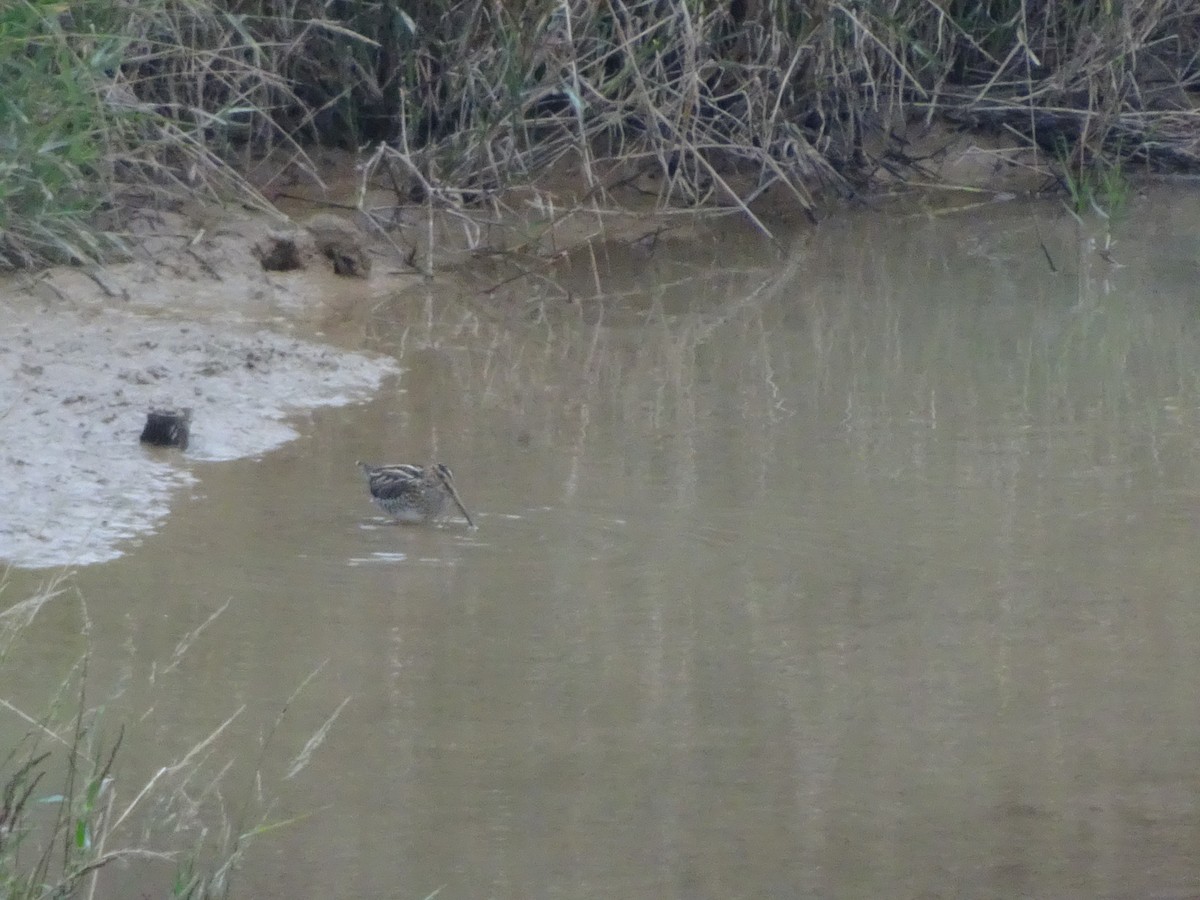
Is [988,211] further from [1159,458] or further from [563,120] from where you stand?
[1159,458]

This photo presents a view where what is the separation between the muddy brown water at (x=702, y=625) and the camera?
125 inches

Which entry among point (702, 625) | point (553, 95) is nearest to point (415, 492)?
point (702, 625)

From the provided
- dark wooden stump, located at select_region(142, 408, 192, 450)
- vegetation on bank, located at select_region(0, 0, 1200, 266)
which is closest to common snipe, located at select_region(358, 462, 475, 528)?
dark wooden stump, located at select_region(142, 408, 192, 450)

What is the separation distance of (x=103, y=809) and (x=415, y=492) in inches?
66.5

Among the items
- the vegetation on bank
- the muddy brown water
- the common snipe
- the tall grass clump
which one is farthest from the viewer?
the vegetation on bank

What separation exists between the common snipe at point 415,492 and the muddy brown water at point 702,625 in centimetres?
6

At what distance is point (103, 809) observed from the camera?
301 cm

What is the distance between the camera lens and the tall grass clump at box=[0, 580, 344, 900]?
257cm

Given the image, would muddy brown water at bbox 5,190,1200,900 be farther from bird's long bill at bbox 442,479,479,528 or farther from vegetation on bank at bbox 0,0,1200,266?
vegetation on bank at bbox 0,0,1200,266

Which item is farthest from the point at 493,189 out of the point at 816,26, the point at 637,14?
the point at 816,26

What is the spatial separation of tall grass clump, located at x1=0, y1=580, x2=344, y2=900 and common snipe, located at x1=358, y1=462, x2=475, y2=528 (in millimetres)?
1036

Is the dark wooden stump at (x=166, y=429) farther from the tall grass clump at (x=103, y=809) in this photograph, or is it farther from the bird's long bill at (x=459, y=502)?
the tall grass clump at (x=103, y=809)

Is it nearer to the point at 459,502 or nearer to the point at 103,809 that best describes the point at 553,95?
the point at 459,502

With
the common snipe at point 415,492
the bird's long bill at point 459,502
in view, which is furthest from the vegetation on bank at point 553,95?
the bird's long bill at point 459,502
